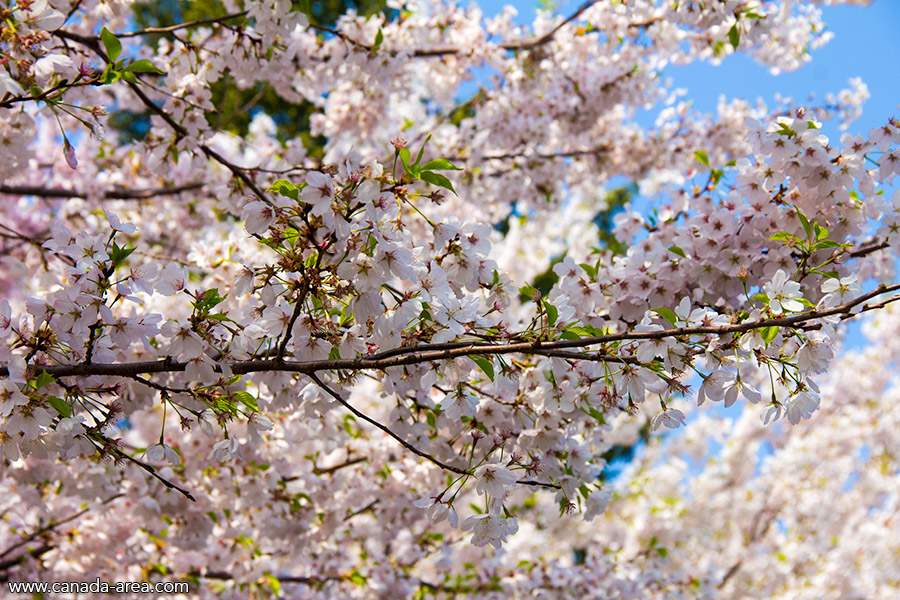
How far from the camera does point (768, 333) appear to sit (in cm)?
164

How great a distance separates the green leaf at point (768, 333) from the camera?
163 centimetres

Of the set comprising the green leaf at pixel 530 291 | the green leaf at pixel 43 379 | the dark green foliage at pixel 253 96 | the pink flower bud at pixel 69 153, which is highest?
the dark green foliage at pixel 253 96

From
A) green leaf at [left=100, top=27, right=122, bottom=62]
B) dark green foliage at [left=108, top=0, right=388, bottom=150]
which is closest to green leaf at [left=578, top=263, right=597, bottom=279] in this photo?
green leaf at [left=100, top=27, right=122, bottom=62]

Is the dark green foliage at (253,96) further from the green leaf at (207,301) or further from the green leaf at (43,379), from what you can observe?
the green leaf at (43,379)

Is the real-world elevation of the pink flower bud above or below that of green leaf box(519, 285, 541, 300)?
above

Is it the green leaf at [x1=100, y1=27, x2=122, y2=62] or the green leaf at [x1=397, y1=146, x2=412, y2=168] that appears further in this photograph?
the green leaf at [x1=100, y1=27, x2=122, y2=62]

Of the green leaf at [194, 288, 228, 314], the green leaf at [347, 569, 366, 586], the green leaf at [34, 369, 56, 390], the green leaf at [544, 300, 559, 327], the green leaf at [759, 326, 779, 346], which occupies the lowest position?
the green leaf at [34, 369, 56, 390]

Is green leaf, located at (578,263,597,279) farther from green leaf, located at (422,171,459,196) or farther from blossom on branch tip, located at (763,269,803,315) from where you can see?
green leaf, located at (422,171,459,196)

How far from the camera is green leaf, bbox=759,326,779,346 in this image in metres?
1.63

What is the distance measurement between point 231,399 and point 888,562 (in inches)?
381

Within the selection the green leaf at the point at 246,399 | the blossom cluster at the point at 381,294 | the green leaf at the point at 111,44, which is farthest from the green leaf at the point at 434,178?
the green leaf at the point at 111,44

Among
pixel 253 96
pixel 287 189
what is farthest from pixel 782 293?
pixel 253 96

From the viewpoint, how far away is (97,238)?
1.74 m

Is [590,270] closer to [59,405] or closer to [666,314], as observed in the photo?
[666,314]
